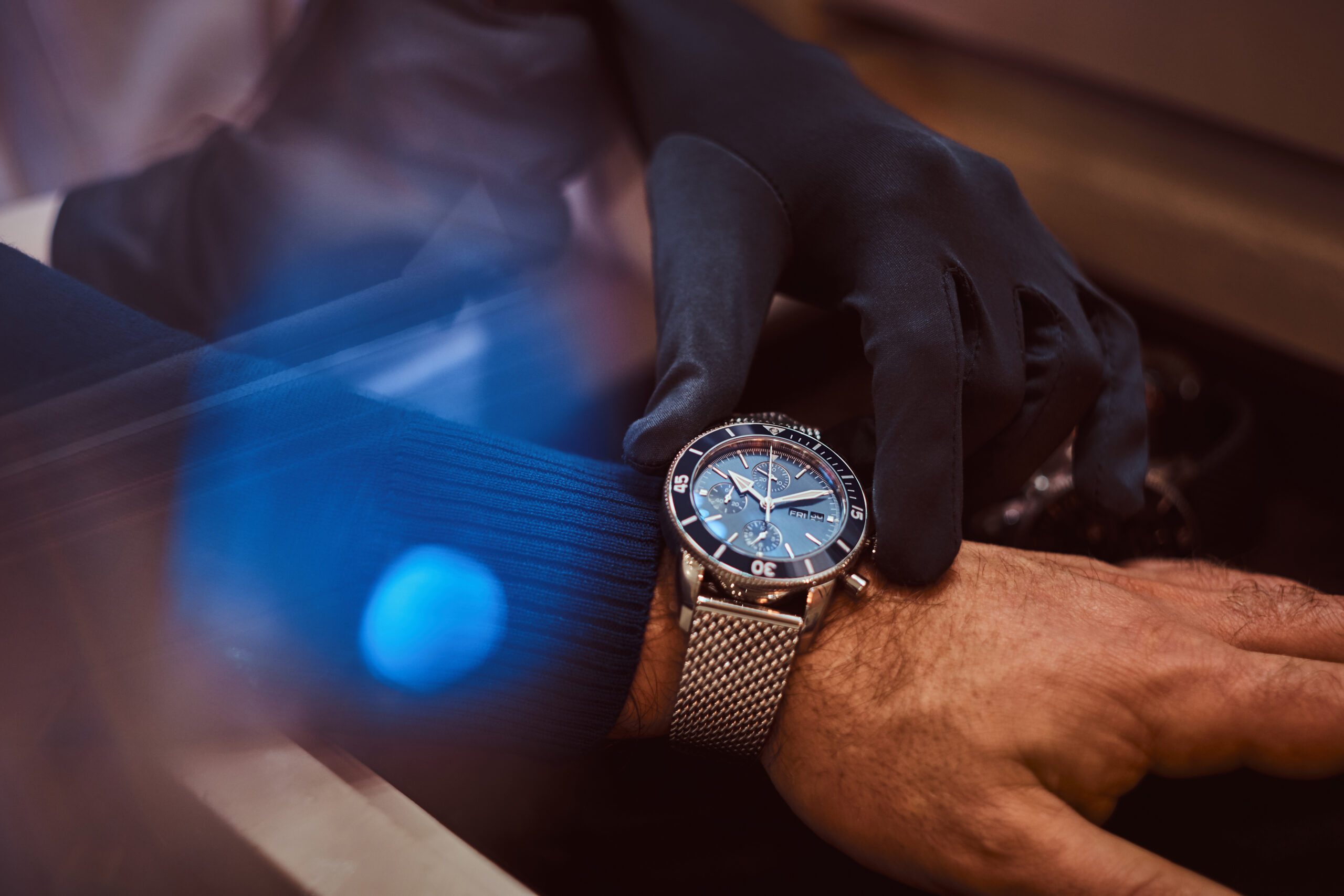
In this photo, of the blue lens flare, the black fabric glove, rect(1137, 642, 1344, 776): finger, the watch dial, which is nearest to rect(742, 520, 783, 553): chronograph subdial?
the watch dial

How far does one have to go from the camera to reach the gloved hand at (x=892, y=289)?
0.66m

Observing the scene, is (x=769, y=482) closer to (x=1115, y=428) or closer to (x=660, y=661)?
(x=660, y=661)

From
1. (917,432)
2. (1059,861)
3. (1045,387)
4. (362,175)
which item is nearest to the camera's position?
(1059,861)

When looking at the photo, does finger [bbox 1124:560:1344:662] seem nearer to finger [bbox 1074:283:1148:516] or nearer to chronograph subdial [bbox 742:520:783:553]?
finger [bbox 1074:283:1148:516]

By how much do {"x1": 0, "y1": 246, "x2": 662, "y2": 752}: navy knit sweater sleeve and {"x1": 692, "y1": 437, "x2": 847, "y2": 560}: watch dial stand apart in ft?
0.23

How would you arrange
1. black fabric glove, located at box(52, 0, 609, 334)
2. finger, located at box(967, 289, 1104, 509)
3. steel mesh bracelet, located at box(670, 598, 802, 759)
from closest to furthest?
steel mesh bracelet, located at box(670, 598, 802, 759) < finger, located at box(967, 289, 1104, 509) < black fabric glove, located at box(52, 0, 609, 334)

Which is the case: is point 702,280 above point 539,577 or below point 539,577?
above

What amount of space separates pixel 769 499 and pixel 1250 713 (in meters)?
0.42

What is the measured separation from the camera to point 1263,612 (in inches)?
28.3

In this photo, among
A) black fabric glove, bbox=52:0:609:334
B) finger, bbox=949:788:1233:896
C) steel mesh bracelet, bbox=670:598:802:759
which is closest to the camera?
finger, bbox=949:788:1233:896

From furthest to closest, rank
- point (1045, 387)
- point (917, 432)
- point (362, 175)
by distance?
point (362, 175), point (1045, 387), point (917, 432)

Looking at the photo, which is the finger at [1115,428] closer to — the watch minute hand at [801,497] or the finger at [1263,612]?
the finger at [1263,612]

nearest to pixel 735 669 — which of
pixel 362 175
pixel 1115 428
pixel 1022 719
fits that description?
pixel 1022 719

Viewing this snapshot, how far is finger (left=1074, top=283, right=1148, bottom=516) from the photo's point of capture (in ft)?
2.61
